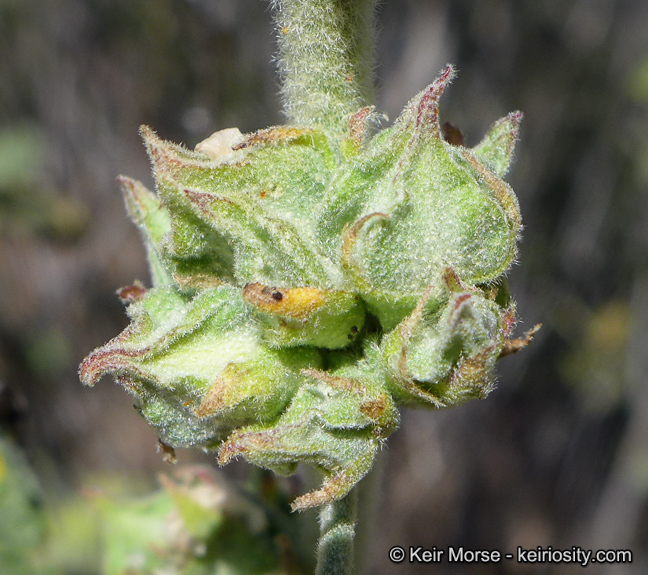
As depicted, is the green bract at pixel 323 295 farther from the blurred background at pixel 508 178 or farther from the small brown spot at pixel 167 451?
the blurred background at pixel 508 178

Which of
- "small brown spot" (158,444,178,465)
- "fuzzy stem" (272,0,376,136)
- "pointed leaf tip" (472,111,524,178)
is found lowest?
"small brown spot" (158,444,178,465)

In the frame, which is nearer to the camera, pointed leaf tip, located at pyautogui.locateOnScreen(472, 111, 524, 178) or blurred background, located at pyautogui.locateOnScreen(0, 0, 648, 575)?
pointed leaf tip, located at pyautogui.locateOnScreen(472, 111, 524, 178)

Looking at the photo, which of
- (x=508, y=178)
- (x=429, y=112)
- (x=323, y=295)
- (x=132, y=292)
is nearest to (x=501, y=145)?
(x=429, y=112)

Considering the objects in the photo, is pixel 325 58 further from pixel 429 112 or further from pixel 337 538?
pixel 337 538

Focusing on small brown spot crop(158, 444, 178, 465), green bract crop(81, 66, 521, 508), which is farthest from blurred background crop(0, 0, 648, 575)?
green bract crop(81, 66, 521, 508)

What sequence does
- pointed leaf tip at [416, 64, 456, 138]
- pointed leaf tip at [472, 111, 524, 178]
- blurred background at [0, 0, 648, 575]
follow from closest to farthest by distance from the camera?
pointed leaf tip at [416, 64, 456, 138] < pointed leaf tip at [472, 111, 524, 178] < blurred background at [0, 0, 648, 575]

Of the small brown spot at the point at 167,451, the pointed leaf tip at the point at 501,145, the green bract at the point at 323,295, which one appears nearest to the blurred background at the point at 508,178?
the small brown spot at the point at 167,451

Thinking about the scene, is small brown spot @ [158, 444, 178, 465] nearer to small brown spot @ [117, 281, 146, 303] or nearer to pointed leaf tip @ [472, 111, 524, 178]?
small brown spot @ [117, 281, 146, 303]
